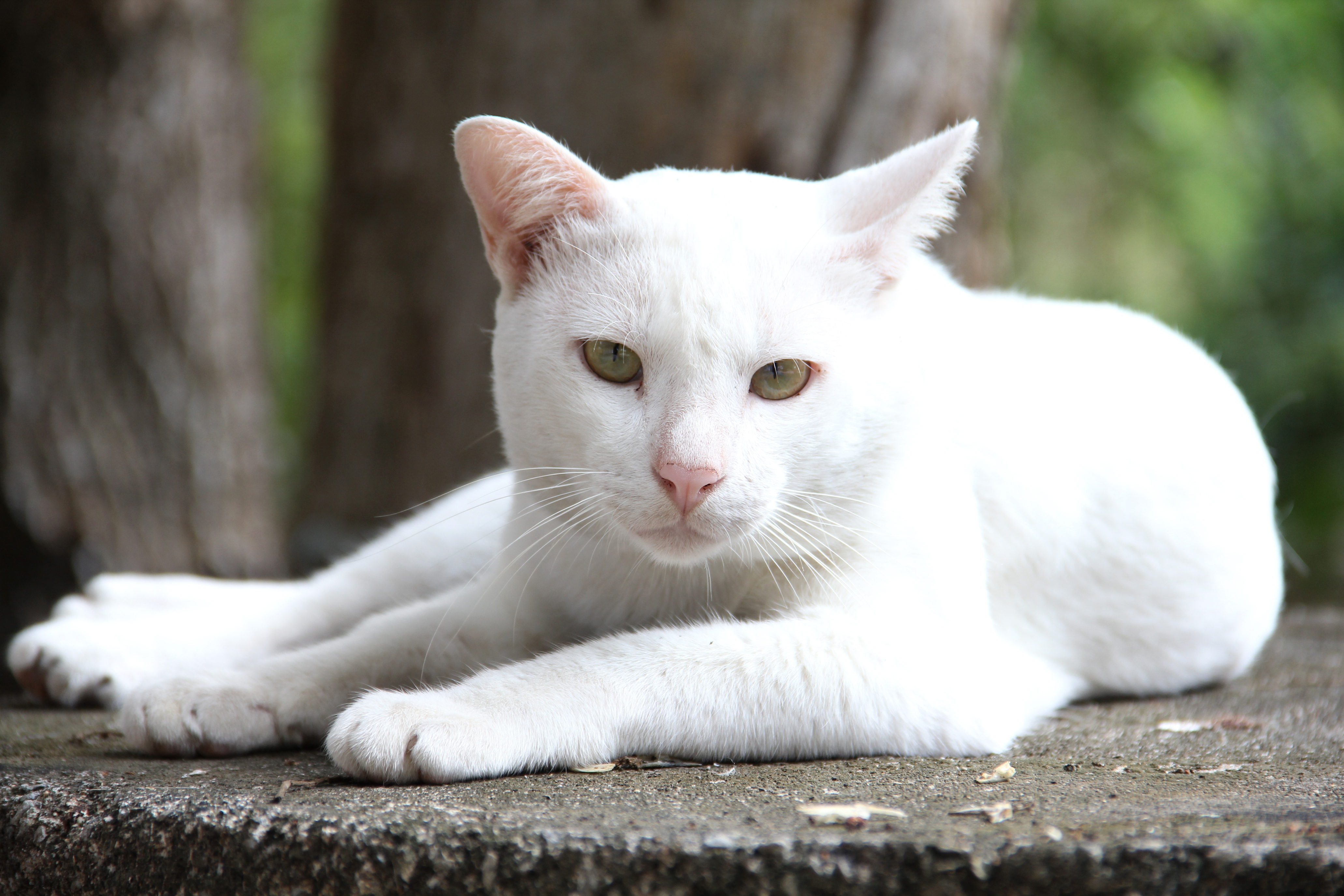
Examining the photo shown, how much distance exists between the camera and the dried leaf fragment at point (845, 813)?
1.40 meters

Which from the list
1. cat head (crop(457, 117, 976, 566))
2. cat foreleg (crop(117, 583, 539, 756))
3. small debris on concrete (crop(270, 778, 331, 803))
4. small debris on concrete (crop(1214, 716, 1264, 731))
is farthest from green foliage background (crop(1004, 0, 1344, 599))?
small debris on concrete (crop(270, 778, 331, 803))

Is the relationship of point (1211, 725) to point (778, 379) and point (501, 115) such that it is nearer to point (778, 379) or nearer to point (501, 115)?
point (778, 379)

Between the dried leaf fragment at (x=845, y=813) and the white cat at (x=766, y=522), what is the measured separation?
0.27 metres

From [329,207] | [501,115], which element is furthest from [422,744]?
[329,207]

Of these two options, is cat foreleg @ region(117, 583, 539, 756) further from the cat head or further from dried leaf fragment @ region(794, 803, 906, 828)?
dried leaf fragment @ region(794, 803, 906, 828)

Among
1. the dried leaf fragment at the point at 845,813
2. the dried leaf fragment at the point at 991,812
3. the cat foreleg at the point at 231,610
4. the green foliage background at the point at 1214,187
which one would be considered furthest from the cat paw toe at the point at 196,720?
the green foliage background at the point at 1214,187

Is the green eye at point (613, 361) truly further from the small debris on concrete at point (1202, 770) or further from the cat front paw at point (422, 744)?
the small debris on concrete at point (1202, 770)

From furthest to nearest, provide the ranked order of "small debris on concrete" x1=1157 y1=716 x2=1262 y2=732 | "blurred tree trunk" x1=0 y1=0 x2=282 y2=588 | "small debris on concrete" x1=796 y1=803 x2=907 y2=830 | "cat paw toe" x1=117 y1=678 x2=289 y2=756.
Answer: "blurred tree trunk" x1=0 y1=0 x2=282 y2=588 → "small debris on concrete" x1=1157 y1=716 x2=1262 y2=732 → "cat paw toe" x1=117 y1=678 x2=289 y2=756 → "small debris on concrete" x1=796 y1=803 x2=907 y2=830

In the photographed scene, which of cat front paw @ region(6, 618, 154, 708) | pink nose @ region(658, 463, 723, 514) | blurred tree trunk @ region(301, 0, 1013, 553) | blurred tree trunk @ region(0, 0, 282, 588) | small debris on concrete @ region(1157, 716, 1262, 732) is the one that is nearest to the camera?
pink nose @ region(658, 463, 723, 514)

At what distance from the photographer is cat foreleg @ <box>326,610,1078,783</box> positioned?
64.0 inches

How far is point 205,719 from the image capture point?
186 centimetres

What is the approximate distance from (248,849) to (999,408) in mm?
1606

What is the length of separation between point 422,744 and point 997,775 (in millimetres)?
864

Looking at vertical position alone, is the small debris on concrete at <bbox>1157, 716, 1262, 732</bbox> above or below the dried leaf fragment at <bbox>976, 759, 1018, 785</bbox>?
above
